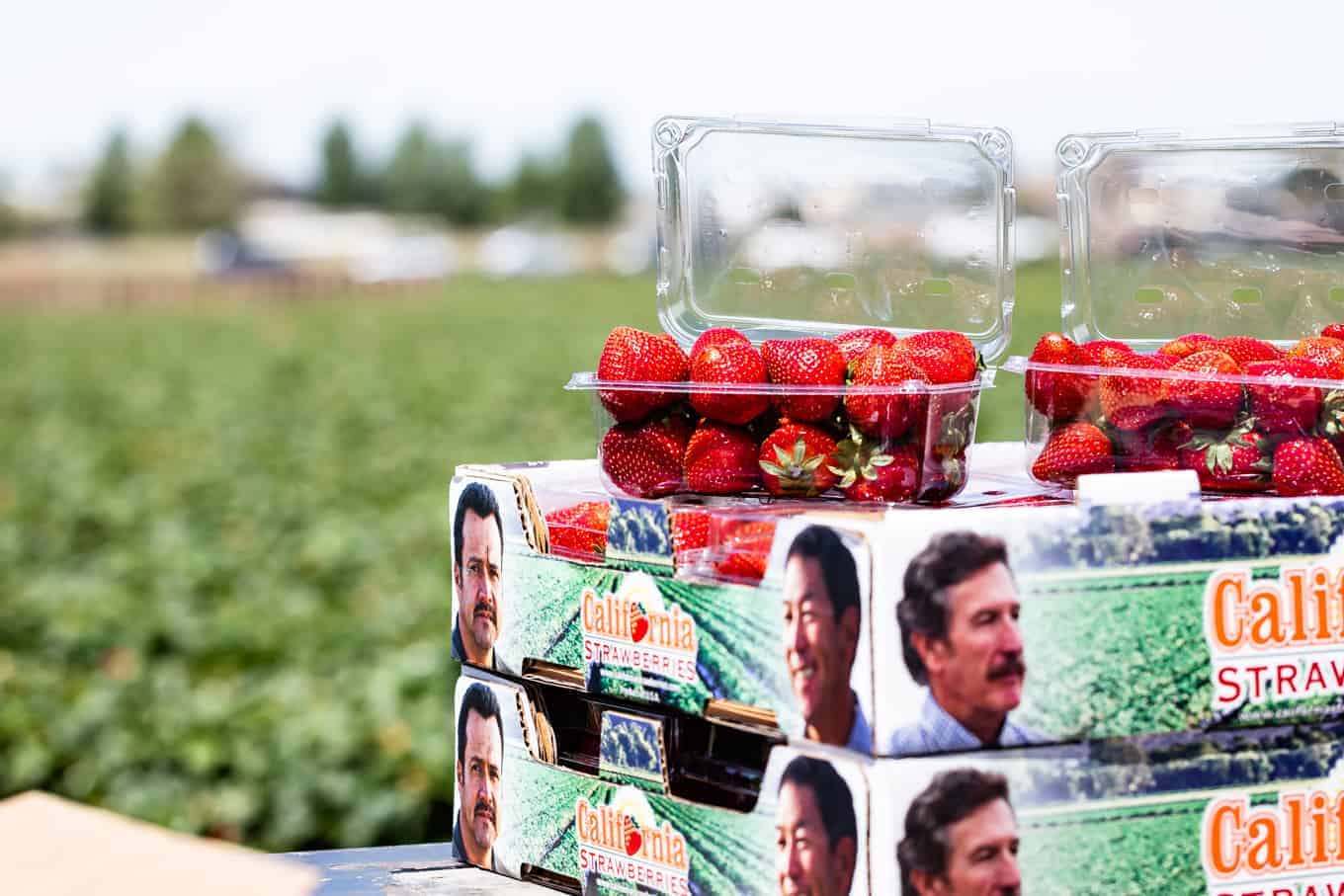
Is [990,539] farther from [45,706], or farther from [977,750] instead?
[45,706]

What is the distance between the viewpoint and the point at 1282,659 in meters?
1.31

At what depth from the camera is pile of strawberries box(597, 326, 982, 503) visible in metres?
1.45

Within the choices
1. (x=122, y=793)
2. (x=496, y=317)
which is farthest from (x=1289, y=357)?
(x=496, y=317)

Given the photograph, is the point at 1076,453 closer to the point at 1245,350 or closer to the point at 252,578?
the point at 1245,350

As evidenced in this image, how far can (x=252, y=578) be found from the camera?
669 cm

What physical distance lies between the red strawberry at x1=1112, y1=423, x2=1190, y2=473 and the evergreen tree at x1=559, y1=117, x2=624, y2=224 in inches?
3195

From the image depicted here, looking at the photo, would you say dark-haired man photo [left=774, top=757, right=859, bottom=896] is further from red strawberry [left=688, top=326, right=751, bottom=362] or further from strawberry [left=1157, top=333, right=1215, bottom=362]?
strawberry [left=1157, top=333, right=1215, bottom=362]

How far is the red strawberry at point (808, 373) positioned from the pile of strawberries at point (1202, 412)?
0.67ft

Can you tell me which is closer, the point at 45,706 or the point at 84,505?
the point at 45,706

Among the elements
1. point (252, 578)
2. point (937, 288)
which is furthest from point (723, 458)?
point (252, 578)

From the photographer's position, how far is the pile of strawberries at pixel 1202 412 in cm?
139

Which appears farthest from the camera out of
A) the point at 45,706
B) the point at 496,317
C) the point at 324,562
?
the point at 496,317

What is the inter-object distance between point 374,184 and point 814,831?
297 feet

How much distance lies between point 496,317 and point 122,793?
25669 millimetres
